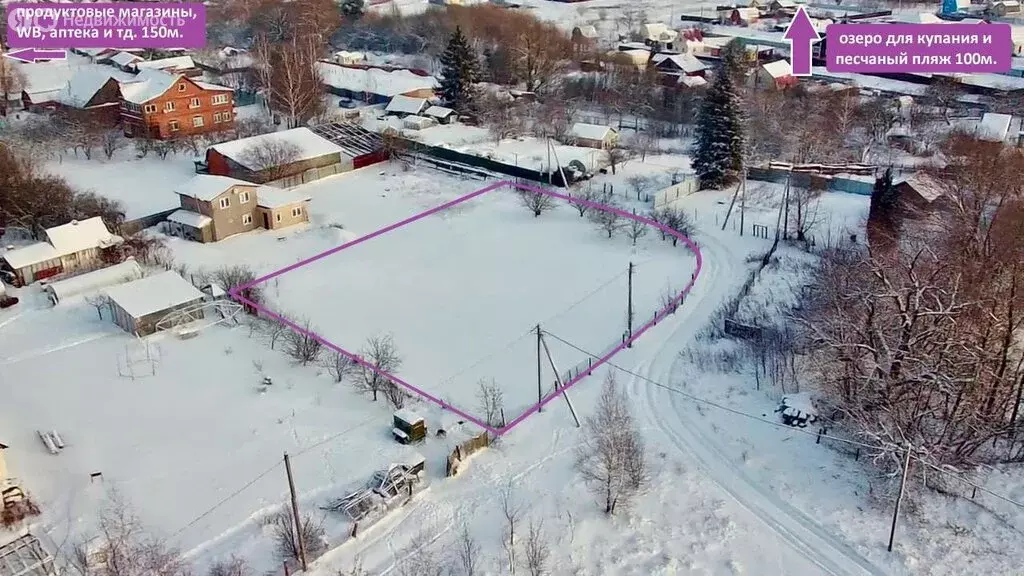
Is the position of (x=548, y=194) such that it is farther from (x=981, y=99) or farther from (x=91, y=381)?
(x=981, y=99)


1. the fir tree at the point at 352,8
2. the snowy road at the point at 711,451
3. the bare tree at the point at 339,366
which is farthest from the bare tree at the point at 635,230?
the fir tree at the point at 352,8

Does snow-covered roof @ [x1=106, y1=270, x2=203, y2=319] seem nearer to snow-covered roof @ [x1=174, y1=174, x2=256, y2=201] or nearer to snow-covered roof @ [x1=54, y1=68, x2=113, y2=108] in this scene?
snow-covered roof @ [x1=174, y1=174, x2=256, y2=201]

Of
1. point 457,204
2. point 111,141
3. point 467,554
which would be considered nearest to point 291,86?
point 111,141

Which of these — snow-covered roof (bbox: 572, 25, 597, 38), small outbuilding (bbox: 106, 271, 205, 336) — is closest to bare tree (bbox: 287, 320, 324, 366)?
small outbuilding (bbox: 106, 271, 205, 336)

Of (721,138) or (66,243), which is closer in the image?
(66,243)

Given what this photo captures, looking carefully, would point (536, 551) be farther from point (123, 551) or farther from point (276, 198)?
point (276, 198)

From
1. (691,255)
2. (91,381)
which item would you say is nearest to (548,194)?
(691,255)
